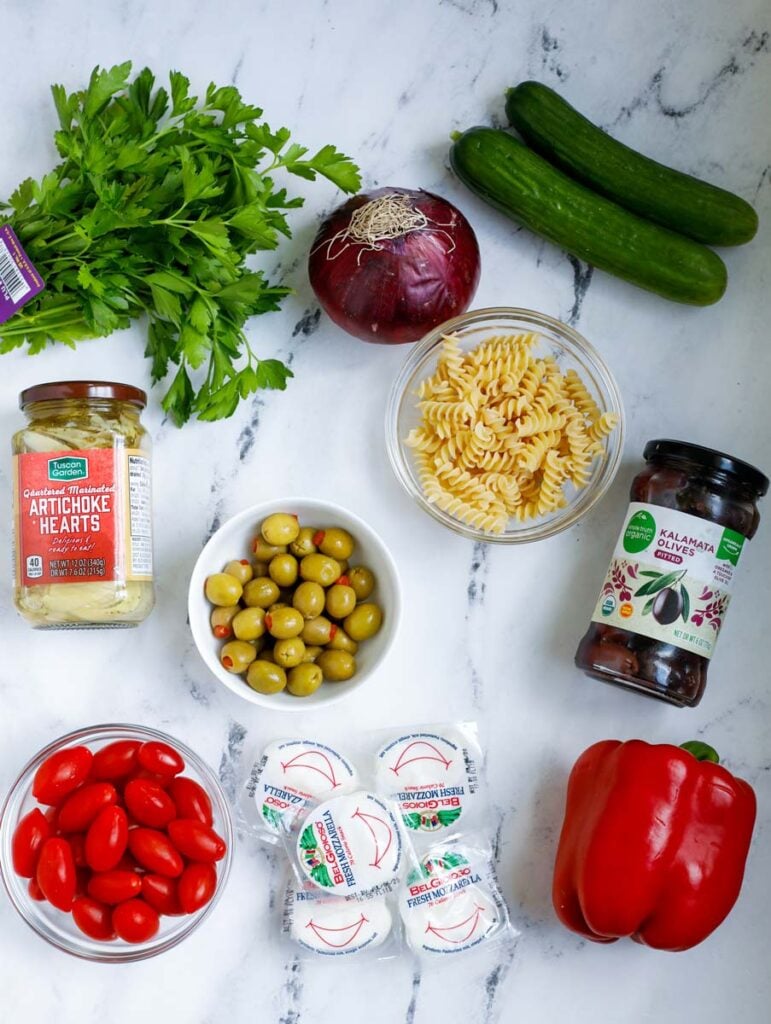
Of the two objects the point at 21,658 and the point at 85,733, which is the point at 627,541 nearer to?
the point at 85,733

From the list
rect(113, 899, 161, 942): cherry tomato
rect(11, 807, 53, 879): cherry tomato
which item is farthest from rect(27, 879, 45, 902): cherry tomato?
rect(113, 899, 161, 942): cherry tomato

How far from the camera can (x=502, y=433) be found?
152 cm

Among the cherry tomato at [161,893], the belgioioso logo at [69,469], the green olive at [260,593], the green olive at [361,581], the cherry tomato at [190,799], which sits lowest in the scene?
the cherry tomato at [161,893]

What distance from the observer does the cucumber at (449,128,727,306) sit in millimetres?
1563

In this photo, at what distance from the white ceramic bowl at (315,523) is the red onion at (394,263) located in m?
0.29

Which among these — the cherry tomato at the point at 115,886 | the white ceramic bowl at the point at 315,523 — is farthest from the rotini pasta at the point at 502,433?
the cherry tomato at the point at 115,886

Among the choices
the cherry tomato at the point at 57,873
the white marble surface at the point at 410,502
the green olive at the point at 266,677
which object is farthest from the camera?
the white marble surface at the point at 410,502

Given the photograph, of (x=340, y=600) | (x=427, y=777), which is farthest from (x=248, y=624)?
(x=427, y=777)

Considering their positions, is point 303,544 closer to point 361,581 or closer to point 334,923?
point 361,581

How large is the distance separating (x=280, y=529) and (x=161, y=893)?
554 millimetres

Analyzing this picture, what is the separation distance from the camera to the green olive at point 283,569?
1546 millimetres

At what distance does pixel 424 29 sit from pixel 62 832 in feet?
4.53

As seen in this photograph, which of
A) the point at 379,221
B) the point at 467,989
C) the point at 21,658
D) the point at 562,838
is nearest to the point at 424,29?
the point at 379,221

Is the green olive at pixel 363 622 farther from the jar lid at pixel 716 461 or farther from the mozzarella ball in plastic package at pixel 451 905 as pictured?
the jar lid at pixel 716 461
